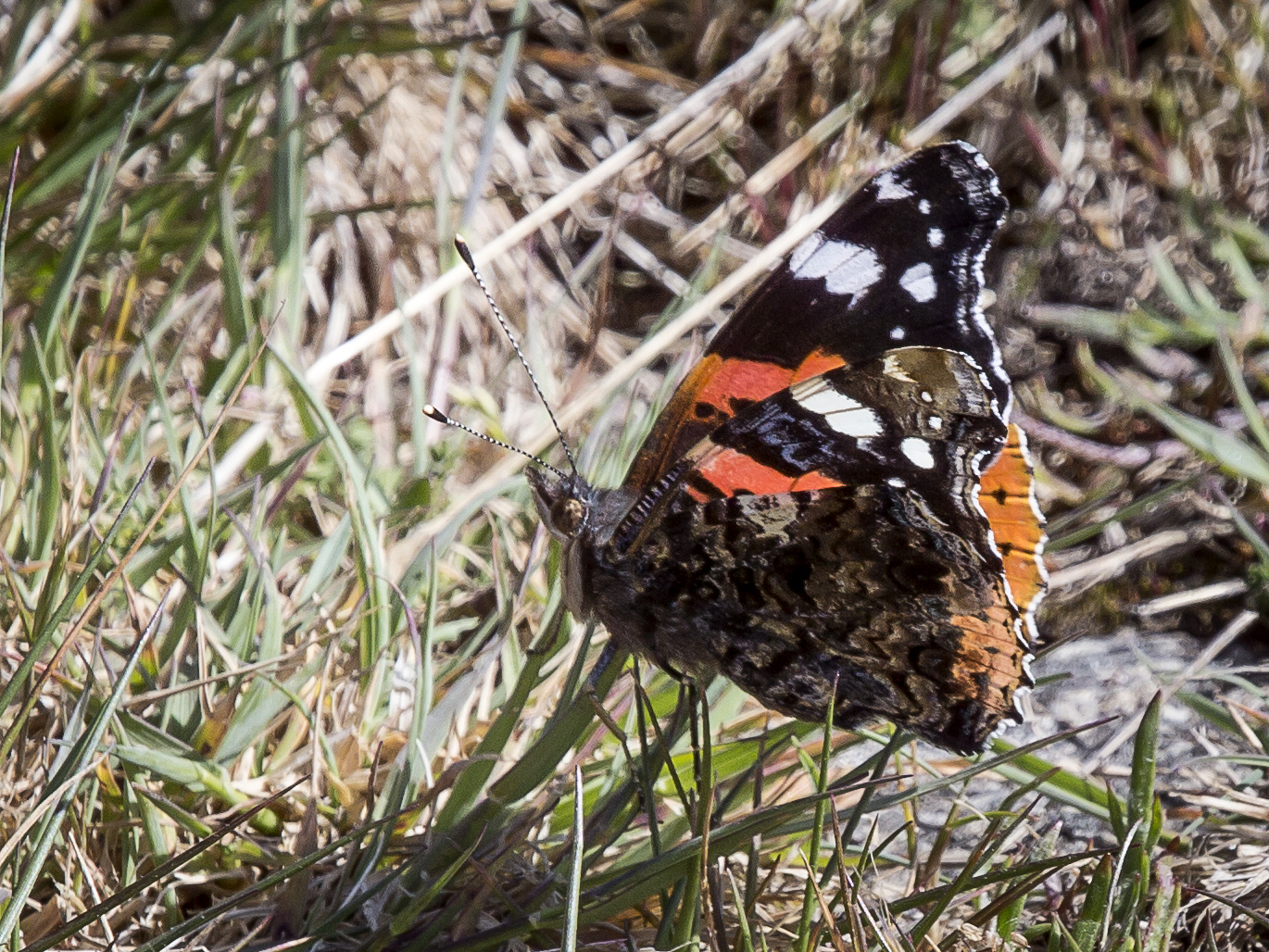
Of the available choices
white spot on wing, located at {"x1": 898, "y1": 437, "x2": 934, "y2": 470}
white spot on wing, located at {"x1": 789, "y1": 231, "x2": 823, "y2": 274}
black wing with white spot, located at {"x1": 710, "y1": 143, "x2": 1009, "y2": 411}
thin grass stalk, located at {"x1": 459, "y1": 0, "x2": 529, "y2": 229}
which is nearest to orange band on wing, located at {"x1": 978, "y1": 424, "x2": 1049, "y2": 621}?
black wing with white spot, located at {"x1": 710, "y1": 143, "x2": 1009, "y2": 411}

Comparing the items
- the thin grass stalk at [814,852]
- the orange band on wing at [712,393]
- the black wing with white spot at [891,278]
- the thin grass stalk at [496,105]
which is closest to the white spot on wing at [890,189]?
the black wing with white spot at [891,278]

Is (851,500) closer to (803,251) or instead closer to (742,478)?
(742,478)

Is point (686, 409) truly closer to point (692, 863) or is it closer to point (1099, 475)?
point (692, 863)

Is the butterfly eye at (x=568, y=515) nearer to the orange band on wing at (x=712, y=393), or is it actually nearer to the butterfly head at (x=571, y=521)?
the butterfly head at (x=571, y=521)

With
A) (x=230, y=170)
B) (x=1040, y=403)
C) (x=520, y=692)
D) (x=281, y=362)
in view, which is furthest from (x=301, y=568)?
(x=1040, y=403)

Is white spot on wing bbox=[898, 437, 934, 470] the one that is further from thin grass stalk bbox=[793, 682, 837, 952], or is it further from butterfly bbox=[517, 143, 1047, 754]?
thin grass stalk bbox=[793, 682, 837, 952]

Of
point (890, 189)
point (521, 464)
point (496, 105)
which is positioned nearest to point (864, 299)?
point (890, 189)

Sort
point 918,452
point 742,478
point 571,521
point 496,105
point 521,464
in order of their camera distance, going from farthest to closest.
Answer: point 496,105 < point 521,464 < point 571,521 < point 742,478 < point 918,452
